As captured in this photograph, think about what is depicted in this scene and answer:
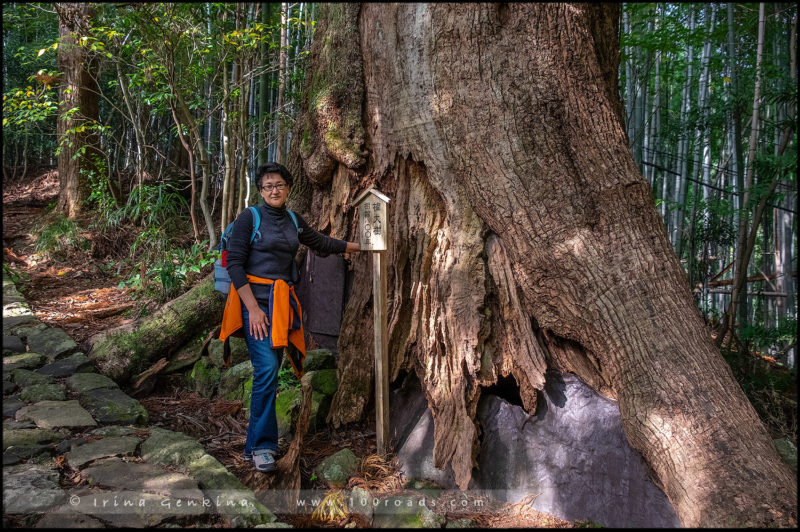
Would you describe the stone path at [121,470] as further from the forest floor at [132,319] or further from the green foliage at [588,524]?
the green foliage at [588,524]

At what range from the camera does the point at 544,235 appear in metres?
2.83

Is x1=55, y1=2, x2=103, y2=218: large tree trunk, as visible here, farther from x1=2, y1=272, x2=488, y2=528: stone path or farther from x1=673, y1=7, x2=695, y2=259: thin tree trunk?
x1=673, y1=7, x2=695, y2=259: thin tree trunk

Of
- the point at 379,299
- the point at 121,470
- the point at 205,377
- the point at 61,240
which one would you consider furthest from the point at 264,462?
the point at 61,240

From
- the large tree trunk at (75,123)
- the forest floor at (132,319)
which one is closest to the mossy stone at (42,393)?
the forest floor at (132,319)

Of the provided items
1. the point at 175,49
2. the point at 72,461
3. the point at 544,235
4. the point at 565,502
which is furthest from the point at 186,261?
the point at 565,502

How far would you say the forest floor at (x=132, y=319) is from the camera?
280cm

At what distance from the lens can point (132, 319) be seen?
4.84 meters

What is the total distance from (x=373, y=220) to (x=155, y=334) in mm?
2297

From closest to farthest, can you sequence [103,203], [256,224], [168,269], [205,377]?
1. [256,224]
2. [205,377]
3. [168,269]
4. [103,203]

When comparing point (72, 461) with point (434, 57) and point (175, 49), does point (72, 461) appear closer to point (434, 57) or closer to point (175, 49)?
point (434, 57)

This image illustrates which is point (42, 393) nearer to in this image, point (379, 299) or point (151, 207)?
point (379, 299)

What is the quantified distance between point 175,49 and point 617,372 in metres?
4.76

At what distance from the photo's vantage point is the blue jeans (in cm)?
290

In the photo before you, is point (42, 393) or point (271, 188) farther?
point (42, 393)
